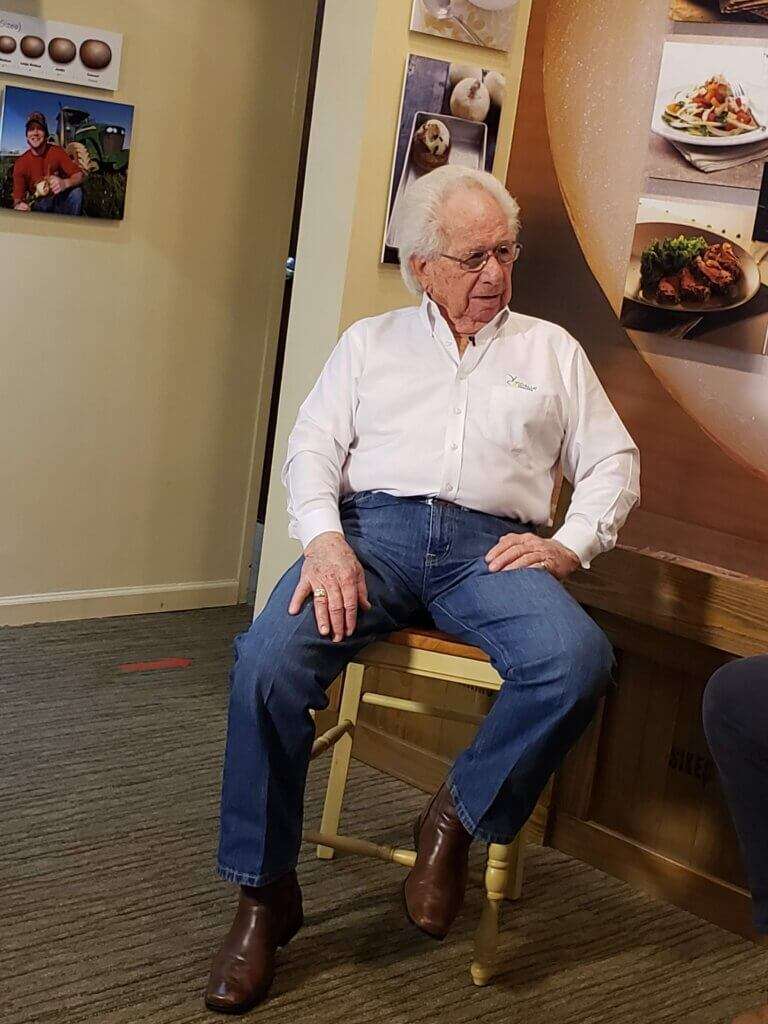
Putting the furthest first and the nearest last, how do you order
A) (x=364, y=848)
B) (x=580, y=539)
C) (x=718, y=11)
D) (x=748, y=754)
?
1. (x=718, y=11)
2. (x=364, y=848)
3. (x=580, y=539)
4. (x=748, y=754)

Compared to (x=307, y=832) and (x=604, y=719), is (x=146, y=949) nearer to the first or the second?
(x=307, y=832)

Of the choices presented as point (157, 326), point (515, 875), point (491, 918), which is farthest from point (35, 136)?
point (491, 918)

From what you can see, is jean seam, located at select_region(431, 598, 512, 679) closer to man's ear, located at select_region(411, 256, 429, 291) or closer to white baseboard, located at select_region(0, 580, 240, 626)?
man's ear, located at select_region(411, 256, 429, 291)

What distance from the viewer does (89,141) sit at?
136 inches

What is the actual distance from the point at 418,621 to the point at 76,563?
182cm

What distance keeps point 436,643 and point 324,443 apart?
1.40 ft

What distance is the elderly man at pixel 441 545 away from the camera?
6.39 feet

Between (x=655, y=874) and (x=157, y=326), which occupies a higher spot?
(x=157, y=326)

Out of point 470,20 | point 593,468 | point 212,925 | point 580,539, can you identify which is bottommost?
point 212,925

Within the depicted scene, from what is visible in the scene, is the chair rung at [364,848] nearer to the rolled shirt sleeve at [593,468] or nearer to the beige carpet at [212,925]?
the beige carpet at [212,925]

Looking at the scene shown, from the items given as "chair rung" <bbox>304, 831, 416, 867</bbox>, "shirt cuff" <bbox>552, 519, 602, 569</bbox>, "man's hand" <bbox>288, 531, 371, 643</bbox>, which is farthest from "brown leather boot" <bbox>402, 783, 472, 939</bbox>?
"shirt cuff" <bbox>552, 519, 602, 569</bbox>

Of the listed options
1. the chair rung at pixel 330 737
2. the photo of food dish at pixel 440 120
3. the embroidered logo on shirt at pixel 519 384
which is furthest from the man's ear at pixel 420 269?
Answer: the chair rung at pixel 330 737

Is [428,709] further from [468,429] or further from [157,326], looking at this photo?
[157,326]

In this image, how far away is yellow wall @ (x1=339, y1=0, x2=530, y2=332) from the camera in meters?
2.72
